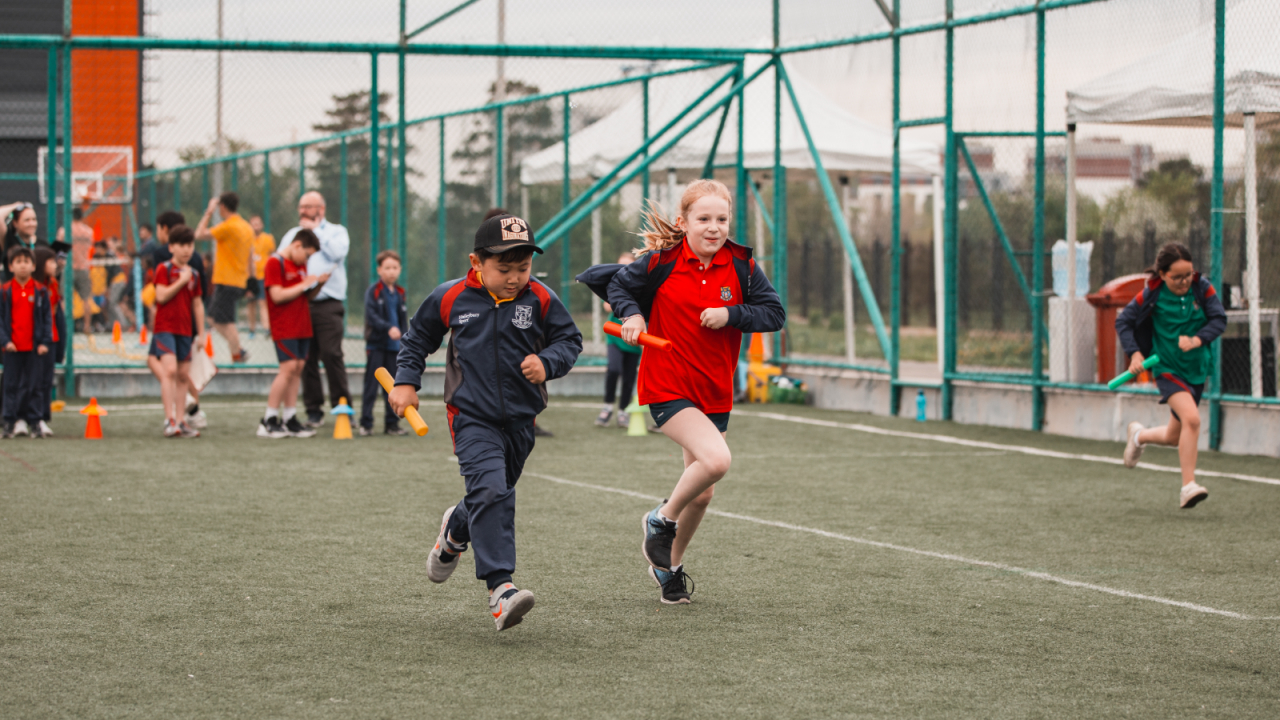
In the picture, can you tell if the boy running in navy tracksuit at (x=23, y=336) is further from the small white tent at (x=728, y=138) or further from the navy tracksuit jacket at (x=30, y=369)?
the small white tent at (x=728, y=138)

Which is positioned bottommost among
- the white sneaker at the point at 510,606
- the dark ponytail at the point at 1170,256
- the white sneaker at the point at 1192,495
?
the white sneaker at the point at 510,606

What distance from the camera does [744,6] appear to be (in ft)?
51.1

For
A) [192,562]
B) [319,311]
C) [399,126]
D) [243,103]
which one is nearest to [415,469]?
[319,311]

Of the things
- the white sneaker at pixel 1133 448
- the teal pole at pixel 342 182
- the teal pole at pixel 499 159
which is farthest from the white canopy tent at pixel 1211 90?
the teal pole at pixel 342 182

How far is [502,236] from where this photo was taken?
511 cm

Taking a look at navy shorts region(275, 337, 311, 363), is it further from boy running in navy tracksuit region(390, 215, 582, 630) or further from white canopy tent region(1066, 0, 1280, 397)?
white canopy tent region(1066, 0, 1280, 397)

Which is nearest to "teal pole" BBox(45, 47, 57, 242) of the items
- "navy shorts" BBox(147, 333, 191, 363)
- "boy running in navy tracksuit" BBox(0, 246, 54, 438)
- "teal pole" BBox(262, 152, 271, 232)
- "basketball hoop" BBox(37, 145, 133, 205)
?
"basketball hoop" BBox(37, 145, 133, 205)

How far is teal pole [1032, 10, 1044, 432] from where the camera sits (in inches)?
495

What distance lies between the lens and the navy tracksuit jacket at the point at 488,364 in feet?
17.0

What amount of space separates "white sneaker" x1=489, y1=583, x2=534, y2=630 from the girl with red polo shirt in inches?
35.9

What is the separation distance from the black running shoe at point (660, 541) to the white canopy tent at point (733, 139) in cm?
1095

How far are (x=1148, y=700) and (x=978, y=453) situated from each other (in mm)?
6950

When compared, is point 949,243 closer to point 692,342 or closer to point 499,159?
point 499,159

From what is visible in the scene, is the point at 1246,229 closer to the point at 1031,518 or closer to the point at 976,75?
the point at 976,75
